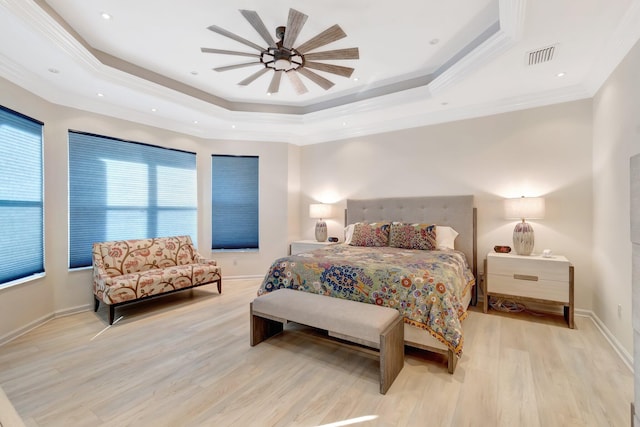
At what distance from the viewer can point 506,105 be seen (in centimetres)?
372

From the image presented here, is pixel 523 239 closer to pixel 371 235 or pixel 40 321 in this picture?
pixel 371 235

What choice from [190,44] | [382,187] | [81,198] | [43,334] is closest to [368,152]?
[382,187]

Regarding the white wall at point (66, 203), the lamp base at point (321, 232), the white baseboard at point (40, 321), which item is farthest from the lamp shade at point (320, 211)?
the white baseboard at point (40, 321)

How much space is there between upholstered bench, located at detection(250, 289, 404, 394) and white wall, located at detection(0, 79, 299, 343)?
8.20 feet

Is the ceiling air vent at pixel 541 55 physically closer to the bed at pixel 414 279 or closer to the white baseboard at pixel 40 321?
the bed at pixel 414 279

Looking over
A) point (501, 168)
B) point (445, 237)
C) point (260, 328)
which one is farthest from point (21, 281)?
point (501, 168)

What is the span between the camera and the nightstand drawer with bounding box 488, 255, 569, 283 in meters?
3.07

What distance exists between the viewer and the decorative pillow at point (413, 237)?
12.2ft

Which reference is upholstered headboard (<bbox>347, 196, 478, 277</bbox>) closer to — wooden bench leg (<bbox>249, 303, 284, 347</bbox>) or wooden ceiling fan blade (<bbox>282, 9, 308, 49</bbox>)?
wooden bench leg (<bbox>249, 303, 284, 347</bbox>)

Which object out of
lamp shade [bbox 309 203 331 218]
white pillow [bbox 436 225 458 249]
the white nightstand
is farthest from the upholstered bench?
lamp shade [bbox 309 203 331 218]

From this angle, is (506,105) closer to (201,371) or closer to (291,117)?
(291,117)

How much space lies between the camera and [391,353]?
2.08 meters

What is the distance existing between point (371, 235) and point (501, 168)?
1914 millimetres

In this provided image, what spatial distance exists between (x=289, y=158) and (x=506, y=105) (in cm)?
343
